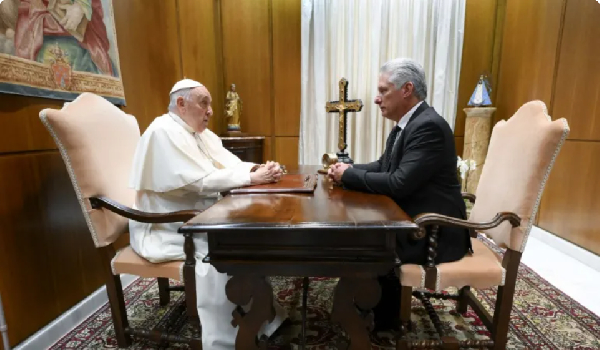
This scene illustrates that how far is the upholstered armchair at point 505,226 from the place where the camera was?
4.41 feet

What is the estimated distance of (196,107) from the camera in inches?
70.3

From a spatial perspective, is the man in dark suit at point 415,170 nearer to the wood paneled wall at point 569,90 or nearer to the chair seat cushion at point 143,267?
the chair seat cushion at point 143,267

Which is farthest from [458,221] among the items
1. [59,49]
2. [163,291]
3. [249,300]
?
[59,49]

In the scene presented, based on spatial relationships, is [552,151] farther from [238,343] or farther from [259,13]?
[259,13]

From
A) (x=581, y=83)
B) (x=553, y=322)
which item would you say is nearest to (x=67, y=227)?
(x=553, y=322)

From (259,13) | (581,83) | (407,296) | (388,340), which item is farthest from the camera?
(259,13)

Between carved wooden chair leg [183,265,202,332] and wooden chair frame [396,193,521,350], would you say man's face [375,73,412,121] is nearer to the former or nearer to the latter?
wooden chair frame [396,193,521,350]

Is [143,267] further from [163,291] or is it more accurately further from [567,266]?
[567,266]

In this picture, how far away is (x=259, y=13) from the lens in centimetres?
443

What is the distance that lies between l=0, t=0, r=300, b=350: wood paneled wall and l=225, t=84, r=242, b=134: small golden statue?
0.30 metres

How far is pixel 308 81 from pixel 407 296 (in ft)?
11.7

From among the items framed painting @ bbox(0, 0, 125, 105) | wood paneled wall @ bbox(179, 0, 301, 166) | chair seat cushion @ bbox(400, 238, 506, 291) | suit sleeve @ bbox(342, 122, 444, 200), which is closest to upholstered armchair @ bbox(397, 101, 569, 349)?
chair seat cushion @ bbox(400, 238, 506, 291)

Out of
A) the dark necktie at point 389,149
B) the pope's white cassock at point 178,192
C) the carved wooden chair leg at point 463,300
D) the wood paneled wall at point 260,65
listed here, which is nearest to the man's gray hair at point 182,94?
the pope's white cassock at point 178,192

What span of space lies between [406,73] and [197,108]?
3.76ft
